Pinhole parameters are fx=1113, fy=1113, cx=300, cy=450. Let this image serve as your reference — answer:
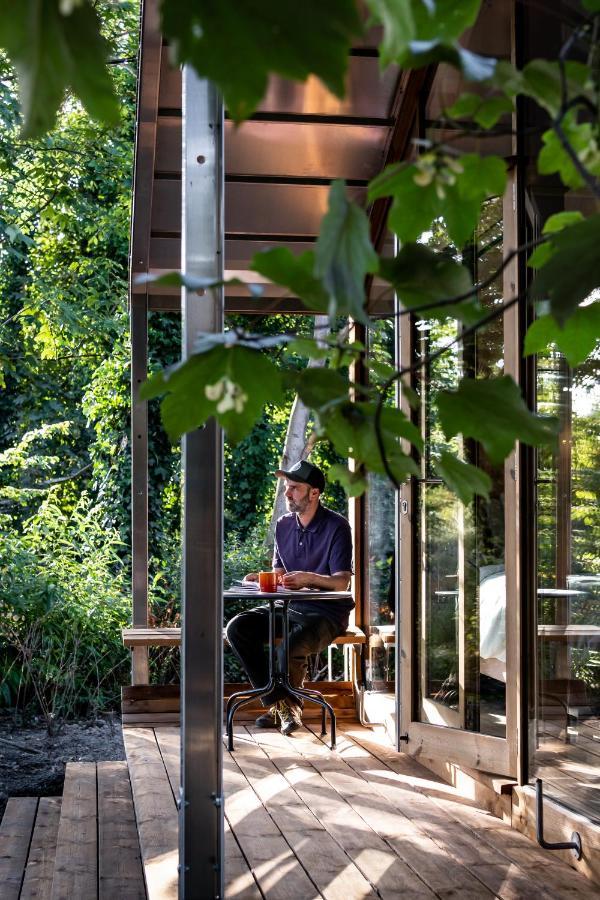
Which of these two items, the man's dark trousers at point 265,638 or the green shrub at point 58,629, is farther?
the green shrub at point 58,629

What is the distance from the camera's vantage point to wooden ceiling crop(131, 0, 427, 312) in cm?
505

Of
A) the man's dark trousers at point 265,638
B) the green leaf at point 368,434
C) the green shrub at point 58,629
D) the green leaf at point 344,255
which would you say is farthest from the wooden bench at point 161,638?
the green leaf at point 344,255

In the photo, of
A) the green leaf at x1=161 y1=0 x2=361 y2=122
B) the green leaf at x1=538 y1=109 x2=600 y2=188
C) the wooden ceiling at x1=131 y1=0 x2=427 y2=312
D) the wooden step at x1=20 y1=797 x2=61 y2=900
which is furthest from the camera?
the wooden ceiling at x1=131 y1=0 x2=427 y2=312

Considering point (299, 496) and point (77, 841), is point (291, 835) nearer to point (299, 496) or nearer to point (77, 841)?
point (77, 841)

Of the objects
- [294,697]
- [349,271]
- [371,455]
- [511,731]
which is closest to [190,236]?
[371,455]

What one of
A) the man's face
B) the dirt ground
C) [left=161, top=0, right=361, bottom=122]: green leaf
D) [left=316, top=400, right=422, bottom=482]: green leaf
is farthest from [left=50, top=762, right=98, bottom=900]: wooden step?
[left=161, top=0, right=361, bottom=122]: green leaf

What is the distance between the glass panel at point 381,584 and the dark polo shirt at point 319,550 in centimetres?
26

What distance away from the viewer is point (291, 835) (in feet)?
11.6

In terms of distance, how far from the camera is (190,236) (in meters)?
2.39

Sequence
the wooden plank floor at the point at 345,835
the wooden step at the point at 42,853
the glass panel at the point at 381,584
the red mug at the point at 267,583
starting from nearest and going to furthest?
the wooden plank floor at the point at 345,835 → the wooden step at the point at 42,853 → the red mug at the point at 267,583 → the glass panel at the point at 381,584

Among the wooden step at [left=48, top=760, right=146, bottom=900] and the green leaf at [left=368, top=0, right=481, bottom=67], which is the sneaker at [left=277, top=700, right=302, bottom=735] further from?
the green leaf at [left=368, top=0, right=481, bottom=67]

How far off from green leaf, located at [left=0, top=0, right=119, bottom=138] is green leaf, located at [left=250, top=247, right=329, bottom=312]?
0.63 ft

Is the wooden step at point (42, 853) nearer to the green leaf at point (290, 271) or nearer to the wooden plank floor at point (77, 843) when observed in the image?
the wooden plank floor at point (77, 843)

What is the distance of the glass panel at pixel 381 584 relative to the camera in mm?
5883
